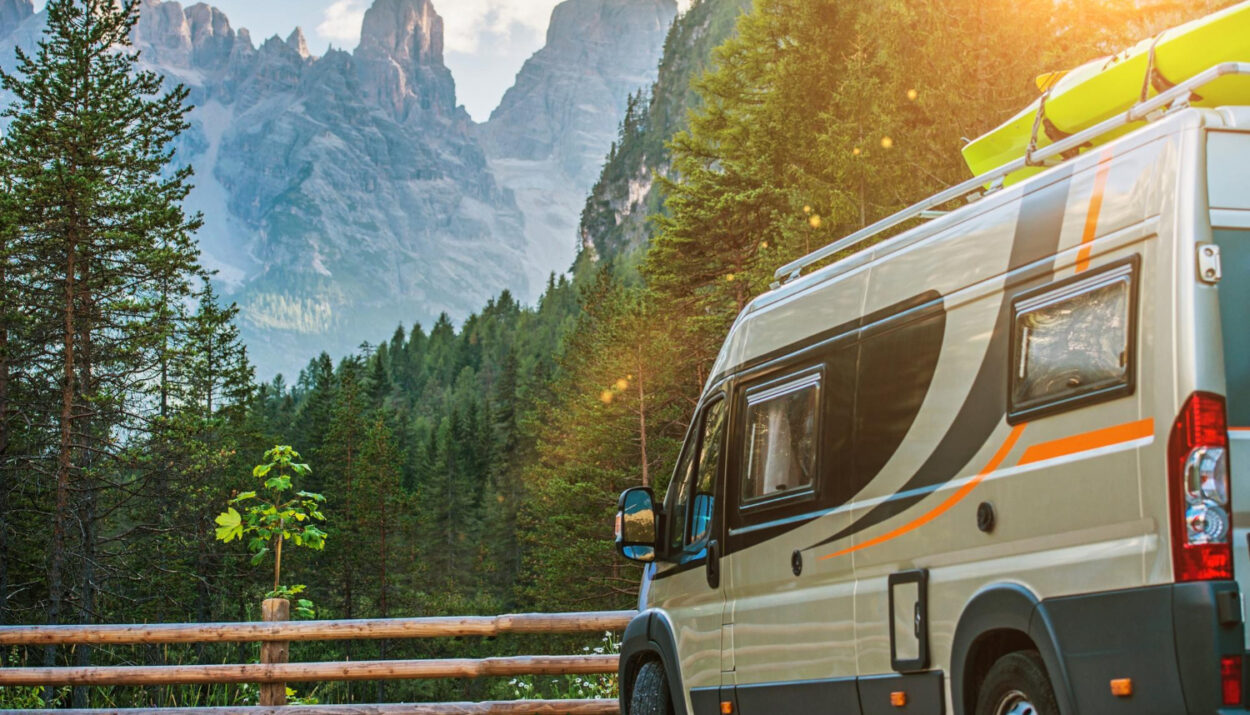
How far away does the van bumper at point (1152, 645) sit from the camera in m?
3.29

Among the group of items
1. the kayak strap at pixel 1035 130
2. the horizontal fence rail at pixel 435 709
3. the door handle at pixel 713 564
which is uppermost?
the kayak strap at pixel 1035 130

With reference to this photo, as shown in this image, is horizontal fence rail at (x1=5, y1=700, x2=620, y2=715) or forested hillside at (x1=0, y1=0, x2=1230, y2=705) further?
forested hillside at (x1=0, y1=0, x2=1230, y2=705)

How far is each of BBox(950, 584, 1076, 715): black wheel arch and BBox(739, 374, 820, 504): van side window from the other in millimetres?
1308

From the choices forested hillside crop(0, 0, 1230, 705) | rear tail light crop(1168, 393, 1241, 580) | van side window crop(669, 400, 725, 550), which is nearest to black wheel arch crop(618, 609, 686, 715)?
van side window crop(669, 400, 725, 550)

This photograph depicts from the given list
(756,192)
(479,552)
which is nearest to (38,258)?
(756,192)

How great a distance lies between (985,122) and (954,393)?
56.9 feet

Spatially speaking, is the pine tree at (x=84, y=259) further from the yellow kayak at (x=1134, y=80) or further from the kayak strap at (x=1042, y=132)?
the kayak strap at (x=1042, y=132)

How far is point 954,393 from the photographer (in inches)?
177

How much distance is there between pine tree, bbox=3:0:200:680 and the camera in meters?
26.4

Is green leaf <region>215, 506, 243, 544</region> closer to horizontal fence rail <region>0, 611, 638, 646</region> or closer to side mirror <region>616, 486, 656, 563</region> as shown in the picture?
horizontal fence rail <region>0, 611, 638, 646</region>

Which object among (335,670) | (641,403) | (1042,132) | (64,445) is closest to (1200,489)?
(1042,132)

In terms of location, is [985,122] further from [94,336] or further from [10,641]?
[94,336]

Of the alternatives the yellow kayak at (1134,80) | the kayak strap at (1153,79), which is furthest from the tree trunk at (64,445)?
the kayak strap at (1153,79)

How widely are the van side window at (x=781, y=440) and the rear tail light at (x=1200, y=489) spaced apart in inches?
84.9
